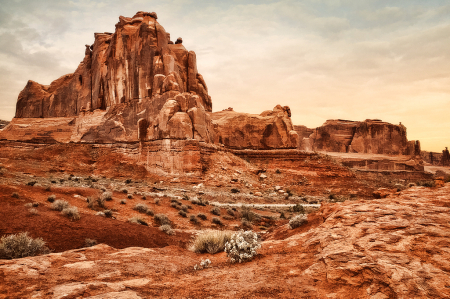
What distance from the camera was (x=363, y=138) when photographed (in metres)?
82.4

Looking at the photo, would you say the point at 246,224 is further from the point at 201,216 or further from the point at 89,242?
the point at 89,242

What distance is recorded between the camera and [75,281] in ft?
15.4

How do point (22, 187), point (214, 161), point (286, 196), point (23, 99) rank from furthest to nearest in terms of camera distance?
1. point (23, 99)
2. point (214, 161)
3. point (286, 196)
4. point (22, 187)

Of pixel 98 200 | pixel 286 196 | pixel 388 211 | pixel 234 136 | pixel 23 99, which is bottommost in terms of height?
pixel 286 196

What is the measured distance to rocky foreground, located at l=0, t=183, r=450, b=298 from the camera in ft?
12.4

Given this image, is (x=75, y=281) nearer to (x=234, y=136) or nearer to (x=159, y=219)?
(x=159, y=219)

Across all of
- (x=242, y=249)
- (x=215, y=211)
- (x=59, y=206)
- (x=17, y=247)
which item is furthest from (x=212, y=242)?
(x=215, y=211)

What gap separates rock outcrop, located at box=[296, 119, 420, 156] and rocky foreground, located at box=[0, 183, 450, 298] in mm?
72520

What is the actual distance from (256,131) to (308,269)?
147ft

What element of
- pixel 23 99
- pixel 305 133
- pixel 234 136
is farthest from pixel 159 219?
pixel 305 133

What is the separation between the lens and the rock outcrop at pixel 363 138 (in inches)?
3140

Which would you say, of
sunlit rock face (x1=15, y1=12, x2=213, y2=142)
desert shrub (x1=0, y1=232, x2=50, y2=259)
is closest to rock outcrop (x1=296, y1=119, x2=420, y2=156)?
sunlit rock face (x1=15, y1=12, x2=213, y2=142)

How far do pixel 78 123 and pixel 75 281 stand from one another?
51.8m

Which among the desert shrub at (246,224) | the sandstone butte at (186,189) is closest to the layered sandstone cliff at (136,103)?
the sandstone butte at (186,189)
